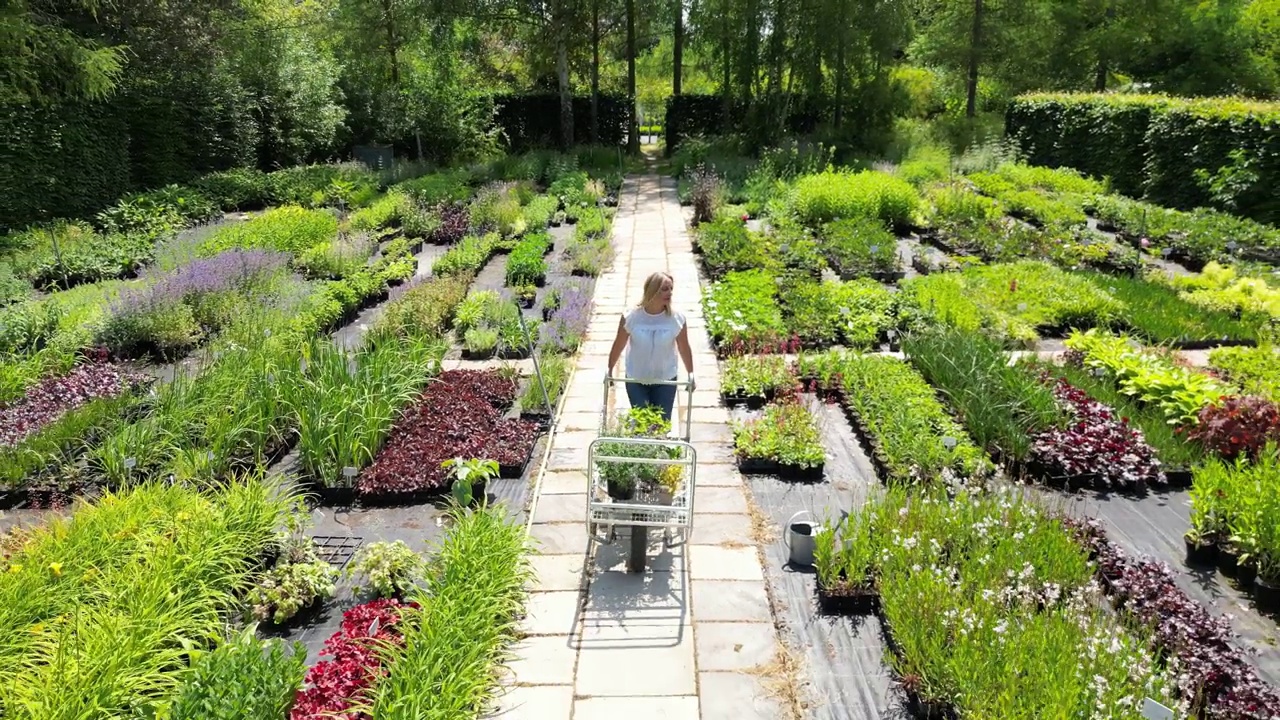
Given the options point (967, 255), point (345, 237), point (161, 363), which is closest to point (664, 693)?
point (161, 363)

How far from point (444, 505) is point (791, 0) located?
18.0 meters

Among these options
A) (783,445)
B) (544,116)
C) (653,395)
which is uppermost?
(544,116)

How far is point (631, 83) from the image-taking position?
71.4 feet

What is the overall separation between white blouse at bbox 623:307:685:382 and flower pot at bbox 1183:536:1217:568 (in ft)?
9.73

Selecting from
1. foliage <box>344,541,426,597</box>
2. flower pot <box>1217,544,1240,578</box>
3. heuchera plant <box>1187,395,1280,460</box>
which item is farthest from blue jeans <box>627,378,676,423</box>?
heuchera plant <box>1187,395,1280,460</box>

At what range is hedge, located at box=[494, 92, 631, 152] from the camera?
2231 centimetres

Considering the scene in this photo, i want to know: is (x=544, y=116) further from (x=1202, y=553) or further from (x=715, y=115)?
(x=1202, y=553)

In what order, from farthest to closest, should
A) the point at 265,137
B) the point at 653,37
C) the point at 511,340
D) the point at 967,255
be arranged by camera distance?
the point at 653,37
the point at 265,137
the point at 967,255
the point at 511,340

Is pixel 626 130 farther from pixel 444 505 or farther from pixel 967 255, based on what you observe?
pixel 444 505

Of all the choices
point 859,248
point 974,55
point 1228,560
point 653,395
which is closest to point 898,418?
point 653,395

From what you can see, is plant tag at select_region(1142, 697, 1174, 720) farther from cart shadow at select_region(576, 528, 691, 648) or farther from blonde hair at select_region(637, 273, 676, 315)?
blonde hair at select_region(637, 273, 676, 315)

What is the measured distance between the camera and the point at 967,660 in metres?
3.03

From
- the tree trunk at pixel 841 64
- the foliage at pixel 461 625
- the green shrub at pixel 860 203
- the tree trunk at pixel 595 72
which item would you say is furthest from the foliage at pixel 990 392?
the tree trunk at pixel 595 72

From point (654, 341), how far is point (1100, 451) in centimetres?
290
